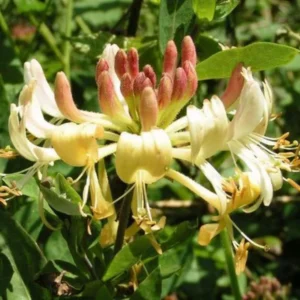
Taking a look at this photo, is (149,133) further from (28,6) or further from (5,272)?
(28,6)

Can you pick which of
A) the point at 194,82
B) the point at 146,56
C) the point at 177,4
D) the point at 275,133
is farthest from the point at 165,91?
the point at 275,133

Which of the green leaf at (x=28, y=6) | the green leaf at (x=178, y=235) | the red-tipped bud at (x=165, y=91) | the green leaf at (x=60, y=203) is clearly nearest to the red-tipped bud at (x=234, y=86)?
the red-tipped bud at (x=165, y=91)

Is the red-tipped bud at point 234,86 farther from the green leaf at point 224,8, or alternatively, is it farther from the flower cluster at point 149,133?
the green leaf at point 224,8

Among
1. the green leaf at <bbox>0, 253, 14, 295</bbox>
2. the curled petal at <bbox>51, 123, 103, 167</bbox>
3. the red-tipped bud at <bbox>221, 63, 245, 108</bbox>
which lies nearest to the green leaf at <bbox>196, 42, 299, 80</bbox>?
the red-tipped bud at <bbox>221, 63, 245, 108</bbox>

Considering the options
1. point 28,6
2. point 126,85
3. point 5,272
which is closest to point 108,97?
point 126,85

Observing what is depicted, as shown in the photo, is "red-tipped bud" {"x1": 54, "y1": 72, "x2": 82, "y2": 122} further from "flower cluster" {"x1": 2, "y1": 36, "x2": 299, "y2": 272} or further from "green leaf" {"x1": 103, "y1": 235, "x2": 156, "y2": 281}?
"green leaf" {"x1": 103, "y1": 235, "x2": 156, "y2": 281}

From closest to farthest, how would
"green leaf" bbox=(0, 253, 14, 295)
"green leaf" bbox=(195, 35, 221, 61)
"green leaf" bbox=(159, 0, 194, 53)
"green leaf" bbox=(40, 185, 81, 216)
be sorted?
1. "green leaf" bbox=(40, 185, 81, 216)
2. "green leaf" bbox=(0, 253, 14, 295)
3. "green leaf" bbox=(159, 0, 194, 53)
4. "green leaf" bbox=(195, 35, 221, 61)
